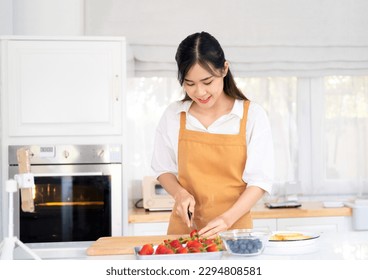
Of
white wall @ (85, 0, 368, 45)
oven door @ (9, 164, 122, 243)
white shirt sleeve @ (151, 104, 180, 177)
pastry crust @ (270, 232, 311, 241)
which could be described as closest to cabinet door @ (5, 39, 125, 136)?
oven door @ (9, 164, 122, 243)

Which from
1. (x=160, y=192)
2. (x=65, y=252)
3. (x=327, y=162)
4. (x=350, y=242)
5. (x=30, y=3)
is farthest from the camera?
(x=327, y=162)

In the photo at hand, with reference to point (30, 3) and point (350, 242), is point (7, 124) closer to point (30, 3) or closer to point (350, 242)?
point (30, 3)

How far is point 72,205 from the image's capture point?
2816 mm

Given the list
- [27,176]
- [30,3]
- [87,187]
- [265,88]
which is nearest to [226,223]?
[27,176]

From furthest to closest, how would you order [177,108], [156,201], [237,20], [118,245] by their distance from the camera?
[237,20] → [156,201] → [177,108] → [118,245]

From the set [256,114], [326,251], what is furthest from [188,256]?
[256,114]

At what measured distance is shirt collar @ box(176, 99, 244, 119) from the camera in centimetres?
193

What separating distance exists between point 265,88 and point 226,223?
1928 millimetres

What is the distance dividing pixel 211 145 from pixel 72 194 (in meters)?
1.09

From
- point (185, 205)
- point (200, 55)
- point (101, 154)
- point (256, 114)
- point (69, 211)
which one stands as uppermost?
point (200, 55)

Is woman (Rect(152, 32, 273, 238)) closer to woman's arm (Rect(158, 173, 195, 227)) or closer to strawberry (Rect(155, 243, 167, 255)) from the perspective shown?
woman's arm (Rect(158, 173, 195, 227))

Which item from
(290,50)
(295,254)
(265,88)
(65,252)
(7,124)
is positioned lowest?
(65,252)

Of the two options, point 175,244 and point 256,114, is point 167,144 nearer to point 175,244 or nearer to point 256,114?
point 256,114

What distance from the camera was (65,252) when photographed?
2.78m
